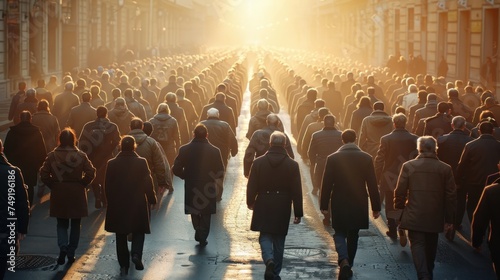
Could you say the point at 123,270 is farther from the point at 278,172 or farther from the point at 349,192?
the point at 349,192

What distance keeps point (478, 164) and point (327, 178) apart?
9.21ft

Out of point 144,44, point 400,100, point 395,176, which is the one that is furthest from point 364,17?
point 395,176

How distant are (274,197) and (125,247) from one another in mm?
1756

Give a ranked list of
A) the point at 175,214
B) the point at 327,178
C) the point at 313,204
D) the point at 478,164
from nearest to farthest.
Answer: the point at 327,178 → the point at 478,164 → the point at 175,214 → the point at 313,204

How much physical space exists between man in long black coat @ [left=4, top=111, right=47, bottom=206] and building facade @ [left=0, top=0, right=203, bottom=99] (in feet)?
75.5

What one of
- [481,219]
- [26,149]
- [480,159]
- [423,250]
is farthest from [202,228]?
[481,219]

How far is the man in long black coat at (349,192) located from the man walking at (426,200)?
2.45ft

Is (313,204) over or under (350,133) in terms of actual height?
under

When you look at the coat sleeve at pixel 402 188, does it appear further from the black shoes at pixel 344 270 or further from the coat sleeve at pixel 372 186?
the black shoes at pixel 344 270

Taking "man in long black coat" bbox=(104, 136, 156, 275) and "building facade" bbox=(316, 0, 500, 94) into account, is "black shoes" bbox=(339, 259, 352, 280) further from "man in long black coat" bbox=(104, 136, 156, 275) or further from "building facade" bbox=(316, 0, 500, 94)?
"building facade" bbox=(316, 0, 500, 94)

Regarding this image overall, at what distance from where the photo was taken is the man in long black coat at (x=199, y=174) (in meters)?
13.3

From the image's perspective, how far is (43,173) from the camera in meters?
12.2

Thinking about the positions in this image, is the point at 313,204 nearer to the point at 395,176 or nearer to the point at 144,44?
the point at 395,176

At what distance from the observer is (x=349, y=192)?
11.6m
